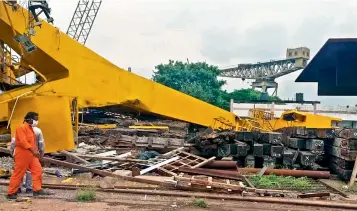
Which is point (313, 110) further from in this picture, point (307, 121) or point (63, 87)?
point (63, 87)

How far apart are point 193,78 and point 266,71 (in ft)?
92.6

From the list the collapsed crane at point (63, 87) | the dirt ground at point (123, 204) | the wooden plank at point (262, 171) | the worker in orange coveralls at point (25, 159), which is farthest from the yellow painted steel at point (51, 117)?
the wooden plank at point (262, 171)

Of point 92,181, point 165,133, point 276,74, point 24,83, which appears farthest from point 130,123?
point 276,74

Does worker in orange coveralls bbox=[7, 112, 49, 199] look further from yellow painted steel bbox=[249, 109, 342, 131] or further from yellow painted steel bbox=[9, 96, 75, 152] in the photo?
yellow painted steel bbox=[249, 109, 342, 131]

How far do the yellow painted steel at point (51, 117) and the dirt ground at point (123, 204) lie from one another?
7.46ft

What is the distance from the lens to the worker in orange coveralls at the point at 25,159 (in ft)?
22.6

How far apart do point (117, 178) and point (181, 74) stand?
112 feet

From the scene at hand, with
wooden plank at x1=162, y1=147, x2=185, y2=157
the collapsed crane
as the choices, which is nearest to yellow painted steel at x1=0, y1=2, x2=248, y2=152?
the collapsed crane

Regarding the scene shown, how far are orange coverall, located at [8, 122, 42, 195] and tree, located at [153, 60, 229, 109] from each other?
109ft

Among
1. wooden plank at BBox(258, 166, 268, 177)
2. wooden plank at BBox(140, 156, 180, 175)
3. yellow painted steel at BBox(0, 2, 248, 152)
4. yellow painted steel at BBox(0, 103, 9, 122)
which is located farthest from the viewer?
yellow painted steel at BBox(0, 103, 9, 122)

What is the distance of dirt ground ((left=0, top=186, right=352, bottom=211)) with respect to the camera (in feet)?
20.9

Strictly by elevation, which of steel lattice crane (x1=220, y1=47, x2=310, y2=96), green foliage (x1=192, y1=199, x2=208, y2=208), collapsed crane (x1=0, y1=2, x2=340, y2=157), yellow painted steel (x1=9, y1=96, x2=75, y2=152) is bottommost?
green foliage (x1=192, y1=199, x2=208, y2=208)

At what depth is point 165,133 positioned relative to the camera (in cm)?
1302

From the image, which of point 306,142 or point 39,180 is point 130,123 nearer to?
point 306,142
